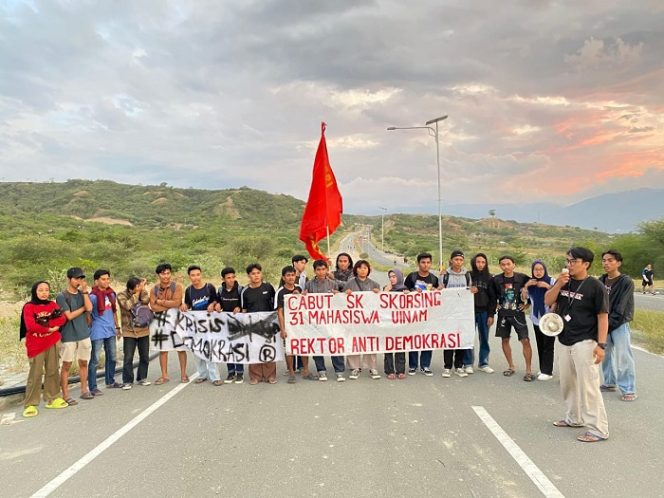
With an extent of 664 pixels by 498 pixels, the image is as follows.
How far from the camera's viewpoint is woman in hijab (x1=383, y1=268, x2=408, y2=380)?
24.8ft

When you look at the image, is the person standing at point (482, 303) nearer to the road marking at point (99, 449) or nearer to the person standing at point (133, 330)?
the road marking at point (99, 449)

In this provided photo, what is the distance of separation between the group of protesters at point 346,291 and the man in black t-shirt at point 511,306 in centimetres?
2

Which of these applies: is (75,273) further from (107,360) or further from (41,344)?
(107,360)

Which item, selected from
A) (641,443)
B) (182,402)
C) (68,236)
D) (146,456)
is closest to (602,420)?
(641,443)

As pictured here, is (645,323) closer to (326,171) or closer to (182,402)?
(326,171)

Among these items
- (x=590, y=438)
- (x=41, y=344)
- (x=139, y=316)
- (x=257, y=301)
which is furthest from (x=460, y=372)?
(x=41, y=344)

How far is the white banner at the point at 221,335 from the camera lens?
301 inches

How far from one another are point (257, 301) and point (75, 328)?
8.74ft

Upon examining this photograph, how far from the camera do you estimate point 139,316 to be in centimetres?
739

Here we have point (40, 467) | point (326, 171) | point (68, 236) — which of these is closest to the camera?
point (40, 467)

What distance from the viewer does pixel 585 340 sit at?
5184 millimetres

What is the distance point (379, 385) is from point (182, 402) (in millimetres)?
2836

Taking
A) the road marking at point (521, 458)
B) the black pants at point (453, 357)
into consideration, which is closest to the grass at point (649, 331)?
the black pants at point (453, 357)

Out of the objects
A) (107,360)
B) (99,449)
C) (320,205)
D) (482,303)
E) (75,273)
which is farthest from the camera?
(320,205)
